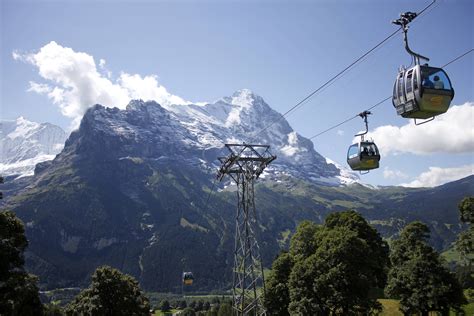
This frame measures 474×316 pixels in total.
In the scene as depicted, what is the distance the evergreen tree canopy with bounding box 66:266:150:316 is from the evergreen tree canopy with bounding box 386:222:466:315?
33.1 m

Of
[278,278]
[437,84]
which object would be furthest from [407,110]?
[278,278]

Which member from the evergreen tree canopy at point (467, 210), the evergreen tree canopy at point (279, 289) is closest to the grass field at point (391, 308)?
the evergreen tree canopy at point (279, 289)

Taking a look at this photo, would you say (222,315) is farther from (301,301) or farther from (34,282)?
(34,282)

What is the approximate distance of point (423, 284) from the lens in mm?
53438

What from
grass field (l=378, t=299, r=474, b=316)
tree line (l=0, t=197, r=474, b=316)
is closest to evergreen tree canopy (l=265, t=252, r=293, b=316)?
tree line (l=0, t=197, r=474, b=316)

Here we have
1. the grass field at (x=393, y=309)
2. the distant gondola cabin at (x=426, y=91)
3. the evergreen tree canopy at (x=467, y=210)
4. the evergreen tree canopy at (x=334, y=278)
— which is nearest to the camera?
the distant gondola cabin at (x=426, y=91)

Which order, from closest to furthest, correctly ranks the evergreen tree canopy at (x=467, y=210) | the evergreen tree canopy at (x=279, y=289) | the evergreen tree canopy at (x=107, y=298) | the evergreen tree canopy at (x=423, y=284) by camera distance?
the evergreen tree canopy at (x=107, y=298), the evergreen tree canopy at (x=423, y=284), the evergreen tree canopy at (x=467, y=210), the evergreen tree canopy at (x=279, y=289)

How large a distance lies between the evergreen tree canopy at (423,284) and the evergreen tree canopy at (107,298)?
3308 centimetres

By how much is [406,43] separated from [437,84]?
2.87 metres

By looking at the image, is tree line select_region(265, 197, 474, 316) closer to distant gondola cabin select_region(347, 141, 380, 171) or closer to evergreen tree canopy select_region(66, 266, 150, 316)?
distant gondola cabin select_region(347, 141, 380, 171)

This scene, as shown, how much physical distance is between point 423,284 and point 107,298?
3843 centimetres

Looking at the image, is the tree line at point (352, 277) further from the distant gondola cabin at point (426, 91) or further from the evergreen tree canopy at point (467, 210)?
the distant gondola cabin at point (426, 91)

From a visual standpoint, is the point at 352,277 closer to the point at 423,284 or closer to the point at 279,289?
the point at 423,284

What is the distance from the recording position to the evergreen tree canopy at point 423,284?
52031mm
